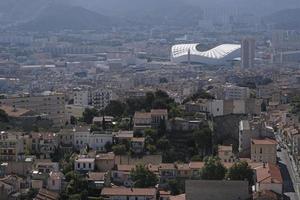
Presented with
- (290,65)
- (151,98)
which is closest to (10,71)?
(290,65)

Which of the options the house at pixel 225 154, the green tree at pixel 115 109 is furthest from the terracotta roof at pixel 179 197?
the green tree at pixel 115 109

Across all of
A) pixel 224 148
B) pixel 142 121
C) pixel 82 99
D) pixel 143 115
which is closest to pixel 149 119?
pixel 142 121

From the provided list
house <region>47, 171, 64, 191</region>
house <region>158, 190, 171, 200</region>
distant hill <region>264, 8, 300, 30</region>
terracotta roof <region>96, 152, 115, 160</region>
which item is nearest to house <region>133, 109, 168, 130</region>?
terracotta roof <region>96, 152, 115, 160</region>

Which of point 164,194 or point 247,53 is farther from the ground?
point 247,53

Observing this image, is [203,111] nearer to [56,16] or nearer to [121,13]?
[56,16]

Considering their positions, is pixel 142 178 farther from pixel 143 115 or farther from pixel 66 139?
pixel 143 115

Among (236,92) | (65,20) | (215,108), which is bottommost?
(215,108)

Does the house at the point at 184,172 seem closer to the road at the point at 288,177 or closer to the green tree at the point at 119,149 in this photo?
the green tree at the point at 119,149
